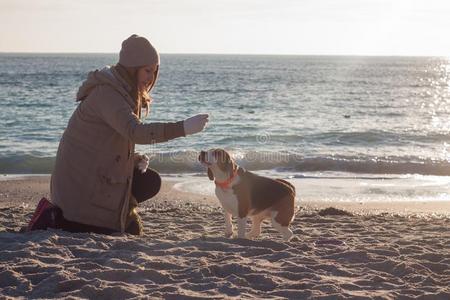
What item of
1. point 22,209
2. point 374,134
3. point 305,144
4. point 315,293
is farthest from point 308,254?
point 374,134

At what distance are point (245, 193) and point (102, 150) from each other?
4.44 ft

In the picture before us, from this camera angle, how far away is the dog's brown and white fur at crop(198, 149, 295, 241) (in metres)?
6.09

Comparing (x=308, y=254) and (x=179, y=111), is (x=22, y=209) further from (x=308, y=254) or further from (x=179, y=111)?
(x=179, y=111)

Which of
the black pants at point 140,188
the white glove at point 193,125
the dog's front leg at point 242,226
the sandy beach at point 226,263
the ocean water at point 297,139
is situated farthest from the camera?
the ocean water at point 297,139

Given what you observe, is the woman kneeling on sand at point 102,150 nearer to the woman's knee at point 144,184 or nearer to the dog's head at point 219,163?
the woman's knee at point 144,184

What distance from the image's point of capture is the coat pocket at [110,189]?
19.4 feet

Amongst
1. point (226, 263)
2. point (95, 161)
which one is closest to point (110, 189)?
point (95, 161)

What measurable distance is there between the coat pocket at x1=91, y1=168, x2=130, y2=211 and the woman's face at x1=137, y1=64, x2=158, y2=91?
81cm

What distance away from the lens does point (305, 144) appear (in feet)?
59.3

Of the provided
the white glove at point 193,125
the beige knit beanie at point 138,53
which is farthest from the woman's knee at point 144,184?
the white glove at point 193,125

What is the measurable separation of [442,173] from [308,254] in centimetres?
903

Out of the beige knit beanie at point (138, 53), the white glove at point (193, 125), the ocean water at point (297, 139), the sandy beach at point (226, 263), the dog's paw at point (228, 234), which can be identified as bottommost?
the ocean water at point (297, 139)

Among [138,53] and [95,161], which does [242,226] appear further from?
[138,53]

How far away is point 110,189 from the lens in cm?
596
